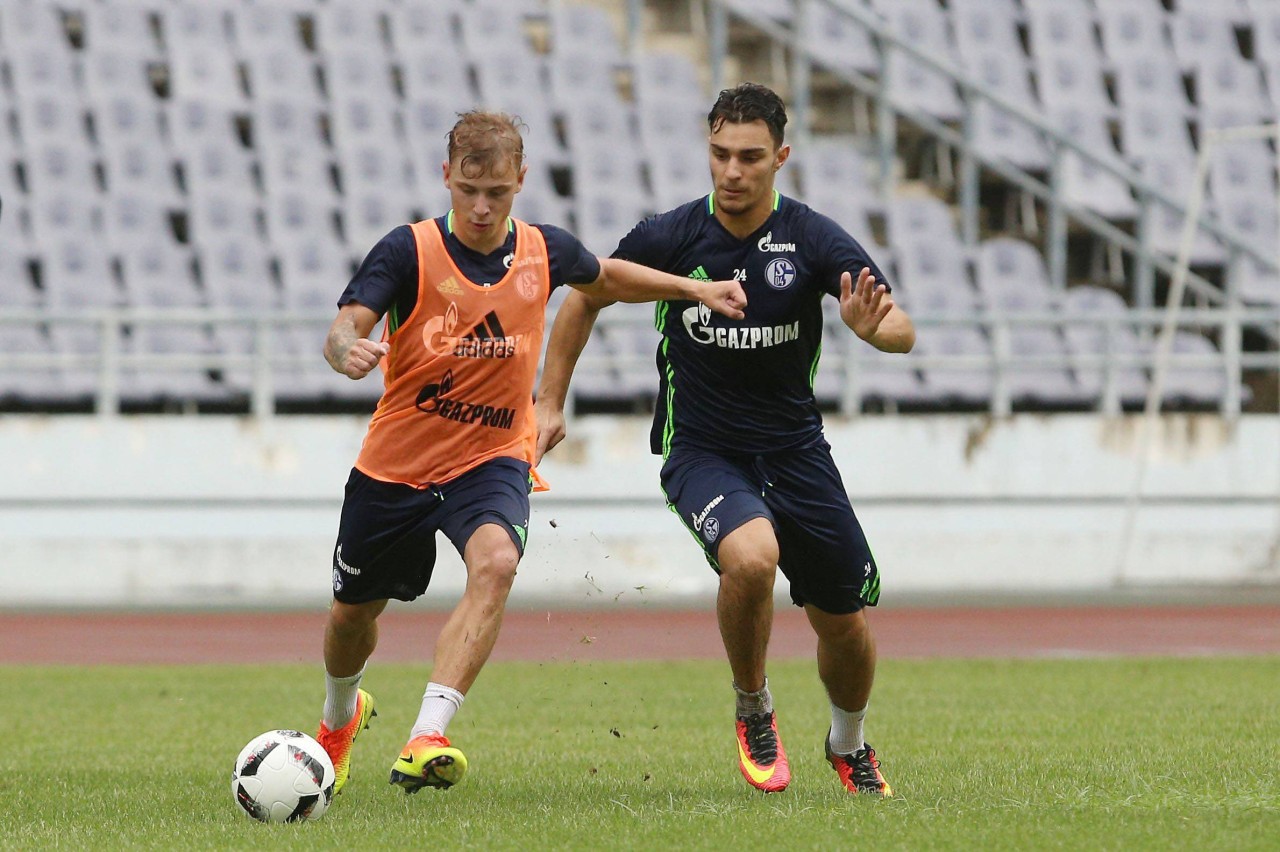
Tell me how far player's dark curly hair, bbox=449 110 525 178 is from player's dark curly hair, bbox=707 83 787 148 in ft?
2.41

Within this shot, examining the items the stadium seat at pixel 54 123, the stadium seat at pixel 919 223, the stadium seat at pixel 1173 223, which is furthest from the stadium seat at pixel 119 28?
the stadium seat at pixel 1173 223

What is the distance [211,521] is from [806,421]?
37.1ft

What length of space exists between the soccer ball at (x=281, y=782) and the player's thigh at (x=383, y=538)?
0.78 meters

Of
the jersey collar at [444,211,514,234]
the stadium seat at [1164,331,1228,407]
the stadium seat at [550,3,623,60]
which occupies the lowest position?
the stadium seat at [1164,331,1228,407]

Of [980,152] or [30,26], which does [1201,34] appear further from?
[30,26]

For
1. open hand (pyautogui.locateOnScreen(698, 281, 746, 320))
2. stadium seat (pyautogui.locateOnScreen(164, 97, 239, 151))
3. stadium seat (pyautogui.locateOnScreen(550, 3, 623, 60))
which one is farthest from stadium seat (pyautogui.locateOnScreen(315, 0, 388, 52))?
open hand (pyautogui.locateOnScreen(698, 281, 746, 320))

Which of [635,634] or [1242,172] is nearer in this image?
[635,634]

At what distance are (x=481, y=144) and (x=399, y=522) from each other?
140 cm

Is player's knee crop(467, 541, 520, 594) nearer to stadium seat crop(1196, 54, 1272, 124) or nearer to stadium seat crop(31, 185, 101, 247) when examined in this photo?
stadium seat crop(31, 185, 101, 247)

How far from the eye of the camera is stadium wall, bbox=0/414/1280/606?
1712 cm

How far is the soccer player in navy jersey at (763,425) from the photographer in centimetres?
675

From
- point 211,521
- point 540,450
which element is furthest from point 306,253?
point 540,450

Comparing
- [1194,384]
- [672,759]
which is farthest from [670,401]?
[1194,384]

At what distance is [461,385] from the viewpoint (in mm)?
6855
